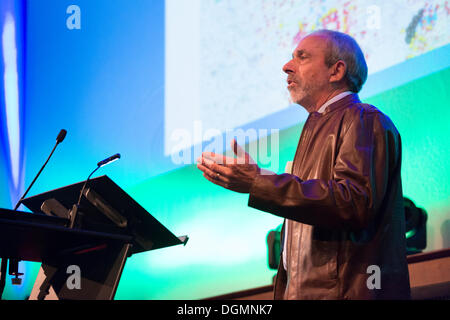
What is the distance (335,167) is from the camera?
1.58 m

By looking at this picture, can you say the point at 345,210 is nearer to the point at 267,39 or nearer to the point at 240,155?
the point at 240,155

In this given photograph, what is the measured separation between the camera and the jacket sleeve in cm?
145

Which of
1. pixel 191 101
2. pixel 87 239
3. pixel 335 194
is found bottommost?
pixel 87 239

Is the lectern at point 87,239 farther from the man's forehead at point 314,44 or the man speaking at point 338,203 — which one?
the man's forehead at point 314,44

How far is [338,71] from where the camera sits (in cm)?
192

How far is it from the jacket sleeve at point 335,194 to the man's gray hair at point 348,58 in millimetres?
436

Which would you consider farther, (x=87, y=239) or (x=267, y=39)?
(x=267, y=39)

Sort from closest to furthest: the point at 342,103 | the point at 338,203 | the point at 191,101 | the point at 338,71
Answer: the point at 338,203
the point at 342,103
the point at 338,71
the point at 191,101

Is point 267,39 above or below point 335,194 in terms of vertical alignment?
above

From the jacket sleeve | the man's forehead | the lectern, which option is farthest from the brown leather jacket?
the lectern

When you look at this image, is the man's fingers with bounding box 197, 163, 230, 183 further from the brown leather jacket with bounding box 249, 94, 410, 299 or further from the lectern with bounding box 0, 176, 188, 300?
the lectern with bounding box 0, 176, 188, 300

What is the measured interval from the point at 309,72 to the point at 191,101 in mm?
2214

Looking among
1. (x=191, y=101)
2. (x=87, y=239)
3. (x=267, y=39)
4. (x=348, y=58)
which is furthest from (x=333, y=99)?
(x=191, y=101)

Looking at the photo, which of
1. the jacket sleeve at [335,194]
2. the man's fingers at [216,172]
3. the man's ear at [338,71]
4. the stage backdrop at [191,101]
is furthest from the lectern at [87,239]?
the stage backdrop at [191,101]
